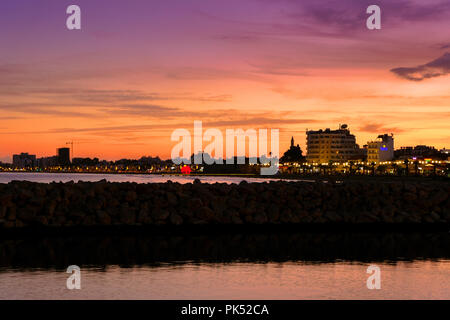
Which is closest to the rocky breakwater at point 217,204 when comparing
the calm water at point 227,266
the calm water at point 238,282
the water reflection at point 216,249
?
the water reflection at point 216,249

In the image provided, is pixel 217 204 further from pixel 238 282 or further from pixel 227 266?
pixel 238 282

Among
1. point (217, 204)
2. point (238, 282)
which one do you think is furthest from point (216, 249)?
point (217, 204)

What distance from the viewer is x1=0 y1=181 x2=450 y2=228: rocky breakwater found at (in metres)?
25.6

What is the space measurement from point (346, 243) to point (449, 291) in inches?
327

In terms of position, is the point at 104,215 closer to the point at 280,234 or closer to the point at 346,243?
the point at 280,234

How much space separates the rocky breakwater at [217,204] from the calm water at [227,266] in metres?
2.48

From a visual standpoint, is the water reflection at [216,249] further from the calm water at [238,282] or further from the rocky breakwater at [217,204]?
the rocky breakwater at [217,204]

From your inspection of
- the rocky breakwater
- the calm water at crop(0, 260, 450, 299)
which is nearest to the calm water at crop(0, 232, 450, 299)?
the calm water at crop(0, 260, 450, 299)

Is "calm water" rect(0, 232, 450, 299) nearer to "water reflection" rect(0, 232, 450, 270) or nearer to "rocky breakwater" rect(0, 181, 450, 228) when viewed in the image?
"water reflection" rect(0, 232, 450, 270)

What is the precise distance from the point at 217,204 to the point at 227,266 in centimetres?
1095

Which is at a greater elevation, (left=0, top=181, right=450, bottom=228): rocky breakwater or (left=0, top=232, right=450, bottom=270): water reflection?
(left=0, top=181, right=450, bottom=228): rocky breakwater

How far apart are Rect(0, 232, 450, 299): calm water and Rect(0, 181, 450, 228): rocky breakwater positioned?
248cm

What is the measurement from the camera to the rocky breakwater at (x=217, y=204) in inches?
1009
